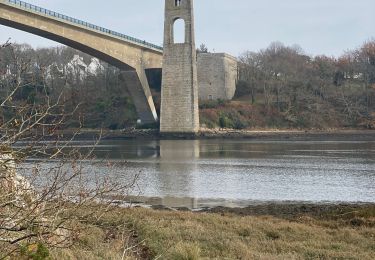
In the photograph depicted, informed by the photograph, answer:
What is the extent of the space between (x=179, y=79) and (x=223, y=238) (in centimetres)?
4714

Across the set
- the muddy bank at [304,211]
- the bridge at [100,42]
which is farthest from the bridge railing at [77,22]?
the muddy bank at [304,211]

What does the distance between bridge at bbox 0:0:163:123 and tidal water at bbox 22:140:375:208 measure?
14.2 metres

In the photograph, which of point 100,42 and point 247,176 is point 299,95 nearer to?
point 100,42

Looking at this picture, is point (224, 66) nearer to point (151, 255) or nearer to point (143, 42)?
point (143, 42)

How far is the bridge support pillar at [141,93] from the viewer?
190 feet

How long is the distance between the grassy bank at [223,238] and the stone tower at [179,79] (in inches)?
1628

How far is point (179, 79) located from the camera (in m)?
56.6

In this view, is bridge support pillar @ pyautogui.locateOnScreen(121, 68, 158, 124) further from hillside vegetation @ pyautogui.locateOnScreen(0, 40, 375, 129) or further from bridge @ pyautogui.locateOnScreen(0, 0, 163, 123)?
hillside vegetation @ pyautogui.locateOnScreen(0, 40, 375, 129)

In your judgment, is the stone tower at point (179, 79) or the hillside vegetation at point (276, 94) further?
the hillside vegetation at point (276, 94)

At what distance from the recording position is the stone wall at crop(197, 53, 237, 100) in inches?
2557

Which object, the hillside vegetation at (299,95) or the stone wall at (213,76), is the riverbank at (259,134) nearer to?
the hillside vegetation at (299,95)

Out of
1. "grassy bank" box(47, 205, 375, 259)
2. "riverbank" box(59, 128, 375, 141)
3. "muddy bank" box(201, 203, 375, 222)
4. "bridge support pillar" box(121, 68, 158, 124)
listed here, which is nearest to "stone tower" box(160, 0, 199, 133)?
"riverbank" box(59, 128, 375, 141)

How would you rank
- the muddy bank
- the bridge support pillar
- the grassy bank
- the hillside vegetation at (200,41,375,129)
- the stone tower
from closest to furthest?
1. the grassy bank
2. the muddy bank
3. the stone tower
4. the bridge support pillar
5. the hillside vegetation at (200,41,375,129)

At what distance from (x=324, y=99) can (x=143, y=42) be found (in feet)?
85.8
